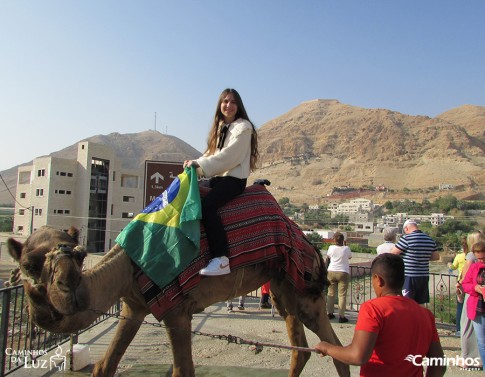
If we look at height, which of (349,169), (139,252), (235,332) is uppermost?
(349,169)

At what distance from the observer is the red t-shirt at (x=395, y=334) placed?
254cm

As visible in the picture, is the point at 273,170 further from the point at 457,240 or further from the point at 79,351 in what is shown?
the point at 79,351

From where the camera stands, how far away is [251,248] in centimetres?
411

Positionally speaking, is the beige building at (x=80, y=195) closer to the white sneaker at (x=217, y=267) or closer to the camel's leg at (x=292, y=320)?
the camel's leg at (x=292, y=320)

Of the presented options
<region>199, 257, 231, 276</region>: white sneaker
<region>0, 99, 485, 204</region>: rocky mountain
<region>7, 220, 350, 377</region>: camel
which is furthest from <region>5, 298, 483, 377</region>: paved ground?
<region>0, 99, 485, 204</region>: rocky mountain

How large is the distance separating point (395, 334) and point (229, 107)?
273 centimetres

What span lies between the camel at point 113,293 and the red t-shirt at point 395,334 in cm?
166

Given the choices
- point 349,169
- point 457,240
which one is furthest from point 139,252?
point 349,169

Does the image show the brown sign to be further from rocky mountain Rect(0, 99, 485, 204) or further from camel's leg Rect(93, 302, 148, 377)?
rocky mountain Rect(0, 99, 485, 204)

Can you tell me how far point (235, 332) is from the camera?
8.03 m

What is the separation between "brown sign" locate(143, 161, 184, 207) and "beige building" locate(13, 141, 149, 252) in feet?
131

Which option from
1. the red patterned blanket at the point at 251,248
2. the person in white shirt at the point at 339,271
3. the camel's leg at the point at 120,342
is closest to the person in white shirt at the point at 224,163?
the red patterned blanket at the point at 251,248

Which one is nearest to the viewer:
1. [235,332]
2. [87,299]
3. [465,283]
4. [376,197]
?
[87,299]

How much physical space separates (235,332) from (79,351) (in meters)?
3.13
